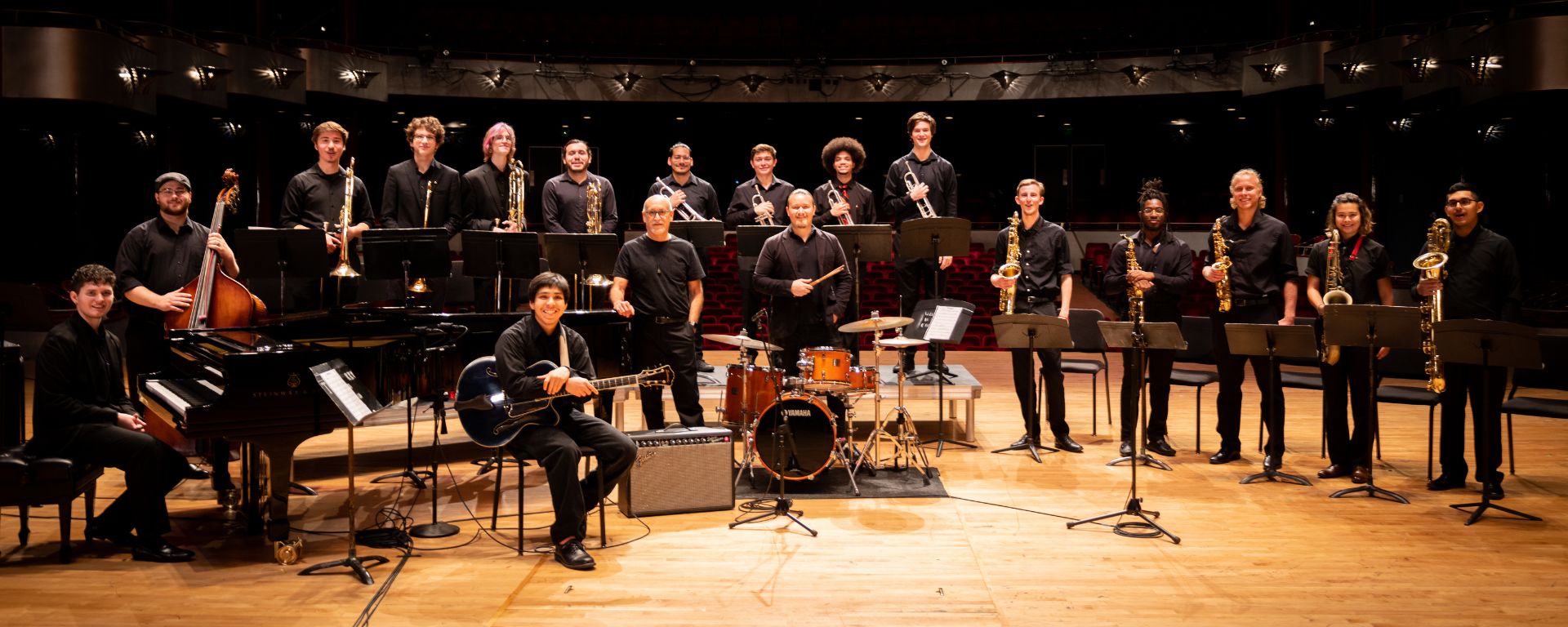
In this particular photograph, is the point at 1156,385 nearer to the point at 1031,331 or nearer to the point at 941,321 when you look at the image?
the point at 1031,331

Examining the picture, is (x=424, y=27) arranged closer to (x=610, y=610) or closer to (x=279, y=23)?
→ (x=279, y=23)

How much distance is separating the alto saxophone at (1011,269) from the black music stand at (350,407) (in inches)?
158

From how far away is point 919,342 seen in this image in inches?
233

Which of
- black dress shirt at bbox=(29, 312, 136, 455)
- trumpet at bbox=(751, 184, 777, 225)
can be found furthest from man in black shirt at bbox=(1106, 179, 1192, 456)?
black dress shirt at bbox=(29, 312, 136, 455)

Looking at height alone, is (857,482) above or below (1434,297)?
below

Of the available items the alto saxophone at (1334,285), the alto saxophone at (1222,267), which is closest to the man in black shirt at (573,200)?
the alto saxophone at (1222,267)

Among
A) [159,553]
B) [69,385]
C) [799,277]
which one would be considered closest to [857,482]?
[799,277]

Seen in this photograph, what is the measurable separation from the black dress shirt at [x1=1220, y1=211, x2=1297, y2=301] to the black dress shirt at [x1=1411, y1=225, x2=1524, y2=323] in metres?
0.73

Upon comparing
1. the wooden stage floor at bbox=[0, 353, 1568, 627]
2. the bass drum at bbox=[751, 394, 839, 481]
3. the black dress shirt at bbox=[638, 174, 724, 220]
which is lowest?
the wooden stage floor at bbox=[0, 353, 1568, 627]

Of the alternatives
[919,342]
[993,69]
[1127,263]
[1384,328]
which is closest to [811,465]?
[919,342]

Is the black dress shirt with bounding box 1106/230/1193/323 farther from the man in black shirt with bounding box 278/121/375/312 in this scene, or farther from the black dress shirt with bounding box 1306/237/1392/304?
the man in black shirt with bounding box 278/121/375/312

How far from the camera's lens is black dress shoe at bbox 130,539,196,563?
463 centimetres

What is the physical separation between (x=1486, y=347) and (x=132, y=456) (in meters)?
6.42

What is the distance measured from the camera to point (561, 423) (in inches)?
196
